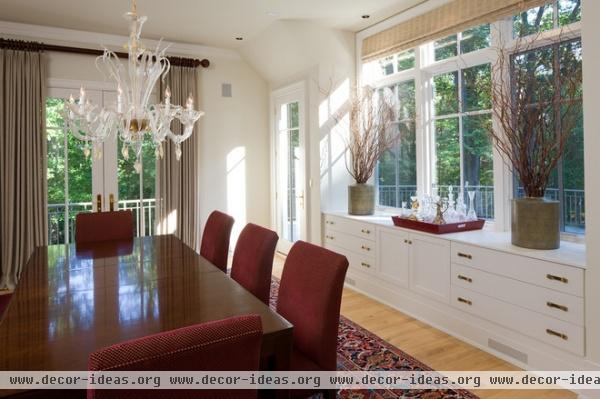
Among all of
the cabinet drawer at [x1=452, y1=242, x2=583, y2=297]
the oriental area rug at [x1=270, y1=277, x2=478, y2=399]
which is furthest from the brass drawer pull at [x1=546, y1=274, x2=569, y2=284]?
the oriental area rug at [x1=270, y1=277, x2=478, y2=399]

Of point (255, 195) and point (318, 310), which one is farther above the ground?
point (255, 195)

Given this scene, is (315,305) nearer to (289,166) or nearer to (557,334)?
(557,334)

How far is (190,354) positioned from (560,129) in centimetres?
265

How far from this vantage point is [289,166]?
5.31m

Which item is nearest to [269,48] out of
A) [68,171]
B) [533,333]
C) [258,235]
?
[68,171]

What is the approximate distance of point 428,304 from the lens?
10.7 feet

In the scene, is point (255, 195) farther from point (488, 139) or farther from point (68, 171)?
point (488, 139)

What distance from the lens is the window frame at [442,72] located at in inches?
113

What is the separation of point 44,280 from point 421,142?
336 cm

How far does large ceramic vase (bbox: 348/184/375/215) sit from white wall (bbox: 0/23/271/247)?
1817 millimetres

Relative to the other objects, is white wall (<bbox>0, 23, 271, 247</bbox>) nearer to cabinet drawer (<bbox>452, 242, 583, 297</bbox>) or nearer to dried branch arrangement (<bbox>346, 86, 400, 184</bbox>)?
dried branch arrangement (<bbox>346, 86, 400, 184</bbox>)

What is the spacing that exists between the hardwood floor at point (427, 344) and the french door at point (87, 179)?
2861 mm

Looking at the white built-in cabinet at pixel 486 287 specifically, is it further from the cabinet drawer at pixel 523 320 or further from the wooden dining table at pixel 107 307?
the wooden dining table at pixel 107 307

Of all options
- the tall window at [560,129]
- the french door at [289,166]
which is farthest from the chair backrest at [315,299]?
the french door at [289,166]
